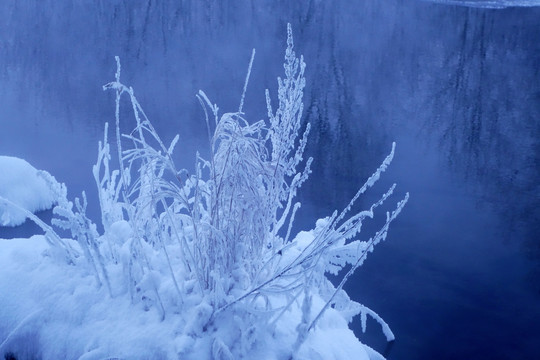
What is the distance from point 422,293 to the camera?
6.27 metres

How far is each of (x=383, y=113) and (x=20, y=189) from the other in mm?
8037

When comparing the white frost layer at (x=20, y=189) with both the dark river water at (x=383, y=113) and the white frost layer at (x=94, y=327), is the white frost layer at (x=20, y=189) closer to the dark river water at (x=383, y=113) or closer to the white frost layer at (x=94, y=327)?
the dark river water at (x=383, y=113)

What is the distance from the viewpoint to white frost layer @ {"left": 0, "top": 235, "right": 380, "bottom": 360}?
105 inches

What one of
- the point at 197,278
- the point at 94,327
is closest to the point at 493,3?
the point at 197,278

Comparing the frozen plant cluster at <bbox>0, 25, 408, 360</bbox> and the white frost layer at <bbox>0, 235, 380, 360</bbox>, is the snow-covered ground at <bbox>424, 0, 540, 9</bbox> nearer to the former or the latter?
the frozen plant cluster at <bbox>0, 25, 408, 360</bbox>

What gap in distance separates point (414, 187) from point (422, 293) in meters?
3.15

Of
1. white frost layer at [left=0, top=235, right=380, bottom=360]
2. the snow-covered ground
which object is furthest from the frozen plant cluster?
the snow-covered ground

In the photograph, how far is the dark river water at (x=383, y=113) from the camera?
249 inches

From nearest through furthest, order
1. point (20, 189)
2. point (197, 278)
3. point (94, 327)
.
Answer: point (94, 327) → point (197, 278) → point (20, 189)

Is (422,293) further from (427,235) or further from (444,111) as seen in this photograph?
(444,111)

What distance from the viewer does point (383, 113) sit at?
12.7 metres

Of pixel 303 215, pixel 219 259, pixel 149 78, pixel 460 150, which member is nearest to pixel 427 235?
pixel 303 215

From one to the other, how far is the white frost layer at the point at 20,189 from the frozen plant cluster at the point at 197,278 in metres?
3.58

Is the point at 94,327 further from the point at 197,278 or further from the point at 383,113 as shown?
the point at 383,113
